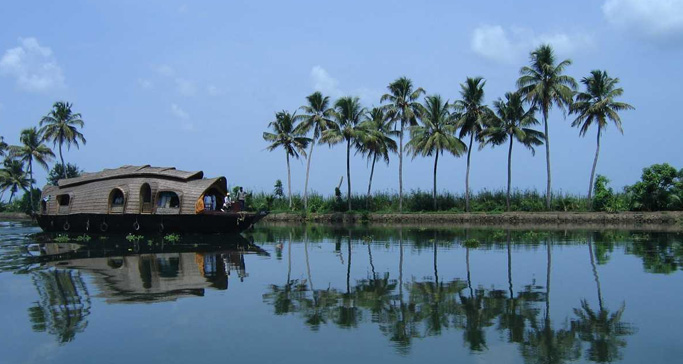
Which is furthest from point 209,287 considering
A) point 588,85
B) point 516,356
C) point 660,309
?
point 588,85

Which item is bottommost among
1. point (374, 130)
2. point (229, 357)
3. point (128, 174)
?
point (229, 357)

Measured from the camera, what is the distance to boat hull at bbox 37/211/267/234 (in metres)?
25.4

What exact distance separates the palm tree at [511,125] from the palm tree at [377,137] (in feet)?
23.2

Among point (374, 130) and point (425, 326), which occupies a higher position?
point (374, 130)

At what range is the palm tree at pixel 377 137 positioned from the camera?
41.1 metres

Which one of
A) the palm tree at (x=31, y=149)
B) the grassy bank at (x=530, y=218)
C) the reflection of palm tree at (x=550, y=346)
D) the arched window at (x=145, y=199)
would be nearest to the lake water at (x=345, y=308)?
the reflection of palm tree at (x=550, y=346)

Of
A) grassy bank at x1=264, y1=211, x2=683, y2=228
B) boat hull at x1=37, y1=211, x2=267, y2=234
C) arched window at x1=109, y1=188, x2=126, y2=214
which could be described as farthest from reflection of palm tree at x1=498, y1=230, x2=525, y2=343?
grassy bank at x1=264, y1=211, x2=683, y2=228

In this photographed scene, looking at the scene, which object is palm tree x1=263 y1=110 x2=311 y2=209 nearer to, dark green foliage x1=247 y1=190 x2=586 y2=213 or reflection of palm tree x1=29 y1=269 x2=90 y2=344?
dark green foliage x1=247 y1=190 x2=586 y2=213

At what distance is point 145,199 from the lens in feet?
89.1

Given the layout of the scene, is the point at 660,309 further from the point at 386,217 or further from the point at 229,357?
the point at 386,217

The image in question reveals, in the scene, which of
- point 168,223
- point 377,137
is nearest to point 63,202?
point 168,223

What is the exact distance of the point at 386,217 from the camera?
40.0 meters

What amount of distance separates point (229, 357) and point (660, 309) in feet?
21.5

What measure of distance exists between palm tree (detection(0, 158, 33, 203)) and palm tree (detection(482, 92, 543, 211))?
42949mm
